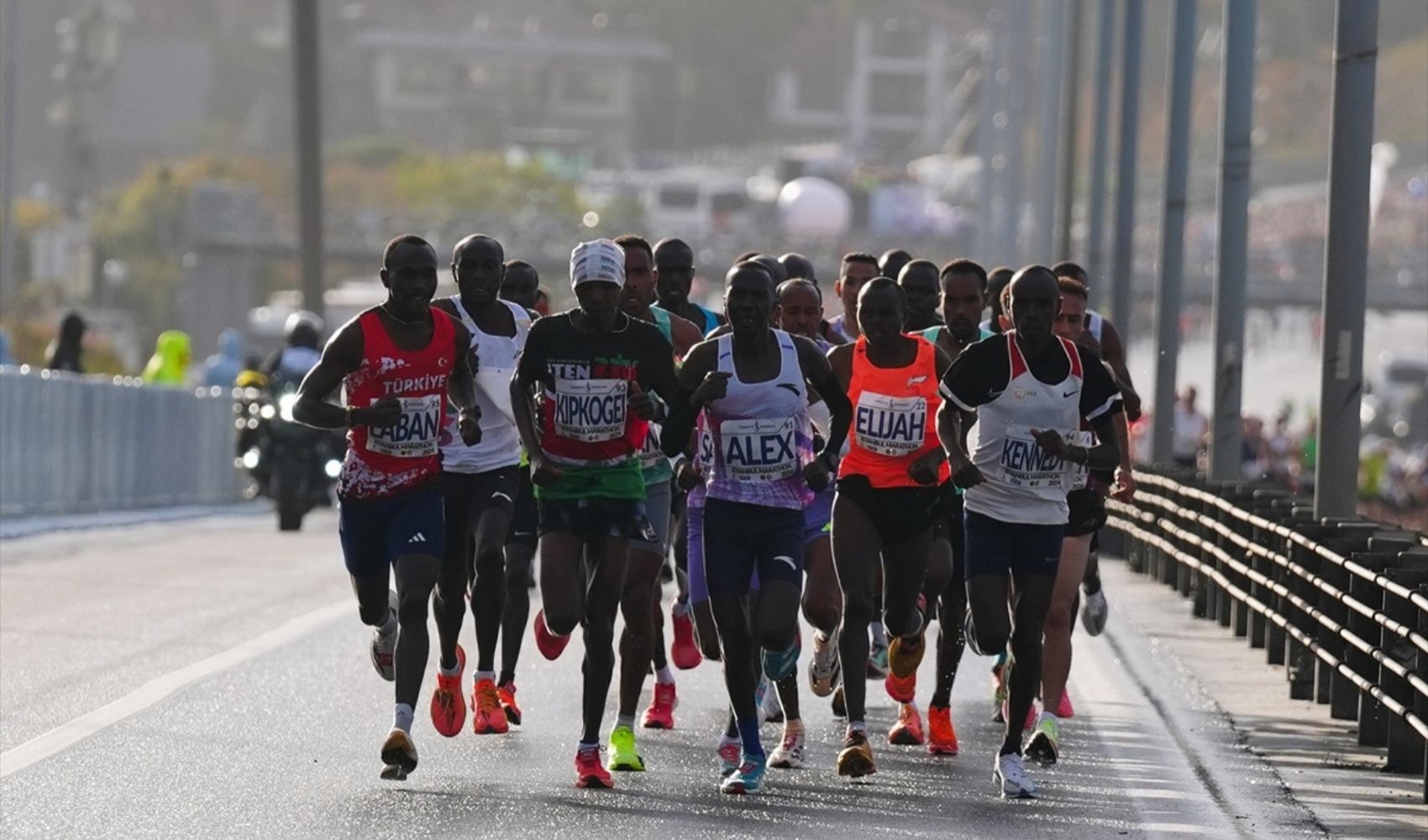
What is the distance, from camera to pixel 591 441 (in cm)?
1138

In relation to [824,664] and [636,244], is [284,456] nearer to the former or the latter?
[636,244]

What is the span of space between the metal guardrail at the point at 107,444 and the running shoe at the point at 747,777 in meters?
13.9

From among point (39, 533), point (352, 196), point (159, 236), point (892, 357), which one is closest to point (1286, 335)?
point (159, 236)

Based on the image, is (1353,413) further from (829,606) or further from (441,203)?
(441,203)

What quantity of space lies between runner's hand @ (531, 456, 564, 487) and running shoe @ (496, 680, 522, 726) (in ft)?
6.46

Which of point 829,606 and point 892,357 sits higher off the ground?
point 892,357

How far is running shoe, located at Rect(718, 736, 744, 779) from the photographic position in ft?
37.5

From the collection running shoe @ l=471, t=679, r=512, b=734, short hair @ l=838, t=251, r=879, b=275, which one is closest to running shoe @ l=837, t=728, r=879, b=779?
running shoe @ l=471, t=679, r=512, b=734

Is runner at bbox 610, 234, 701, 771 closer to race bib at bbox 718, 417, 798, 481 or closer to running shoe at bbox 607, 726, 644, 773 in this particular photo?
running shoe at bbox 607, 726, 644, 773

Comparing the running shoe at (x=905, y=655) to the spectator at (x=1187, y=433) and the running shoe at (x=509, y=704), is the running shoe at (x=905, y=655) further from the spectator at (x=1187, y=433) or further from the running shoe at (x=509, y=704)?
the spectator at (x=1187, y=433)

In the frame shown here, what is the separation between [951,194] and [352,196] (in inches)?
1185

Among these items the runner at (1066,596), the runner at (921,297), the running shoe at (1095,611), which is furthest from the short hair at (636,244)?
the running shoe at (1095,611)

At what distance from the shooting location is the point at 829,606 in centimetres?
1207

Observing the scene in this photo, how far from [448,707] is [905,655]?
6.02 feet
